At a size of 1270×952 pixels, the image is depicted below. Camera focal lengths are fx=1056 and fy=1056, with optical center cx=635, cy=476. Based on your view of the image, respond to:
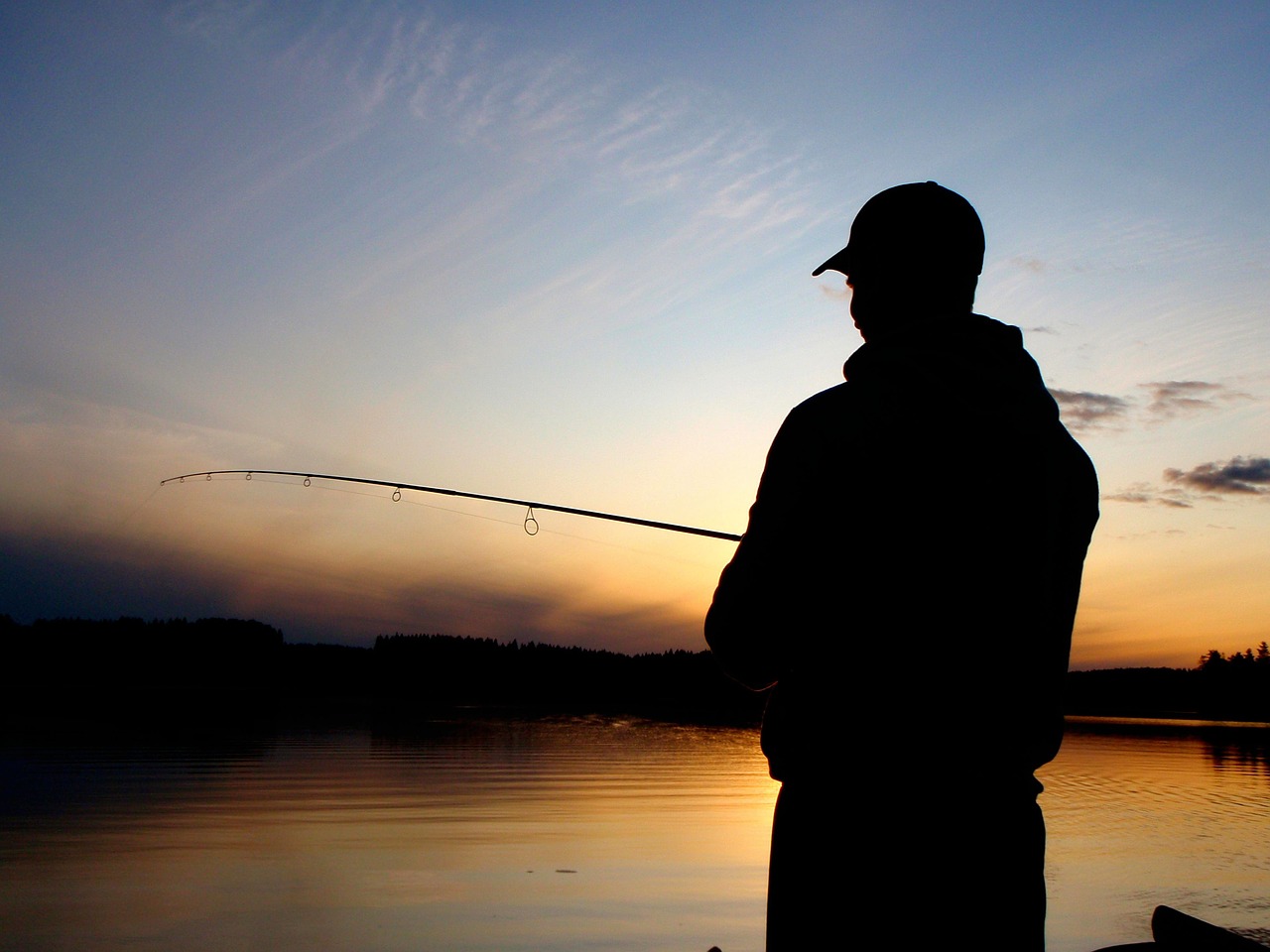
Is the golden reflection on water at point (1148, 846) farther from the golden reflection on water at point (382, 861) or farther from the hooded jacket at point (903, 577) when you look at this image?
the hooded jacket at point (903, 577)

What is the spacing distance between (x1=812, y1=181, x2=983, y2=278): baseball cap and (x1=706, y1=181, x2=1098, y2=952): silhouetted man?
0.21m

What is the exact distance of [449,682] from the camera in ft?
243

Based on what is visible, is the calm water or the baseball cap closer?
the baseball cap

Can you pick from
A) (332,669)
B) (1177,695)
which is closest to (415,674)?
(332,669)

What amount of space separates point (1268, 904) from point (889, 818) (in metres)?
9.06

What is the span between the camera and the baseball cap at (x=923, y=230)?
1576 mm

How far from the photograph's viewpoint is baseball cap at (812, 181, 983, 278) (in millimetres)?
1576

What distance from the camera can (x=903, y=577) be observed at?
1.33 m

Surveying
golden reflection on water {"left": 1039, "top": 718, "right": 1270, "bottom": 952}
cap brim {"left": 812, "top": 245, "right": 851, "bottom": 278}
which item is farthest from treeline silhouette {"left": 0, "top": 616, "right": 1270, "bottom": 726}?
cap brim {"left": 812, "top": 245, "right": 851, "bottom": 278}

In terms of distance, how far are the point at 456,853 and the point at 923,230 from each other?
877 cm

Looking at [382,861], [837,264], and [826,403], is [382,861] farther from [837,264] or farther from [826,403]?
[826,403]

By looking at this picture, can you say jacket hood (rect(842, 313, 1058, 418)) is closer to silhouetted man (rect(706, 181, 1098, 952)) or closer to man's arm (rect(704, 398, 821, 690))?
silhouetted man (rect(706, 181, 1098, 952))

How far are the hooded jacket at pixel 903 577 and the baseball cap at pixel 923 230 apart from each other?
223 mm

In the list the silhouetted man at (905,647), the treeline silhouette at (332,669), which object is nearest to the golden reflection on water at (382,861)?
the silhouetted man at (905,647)
